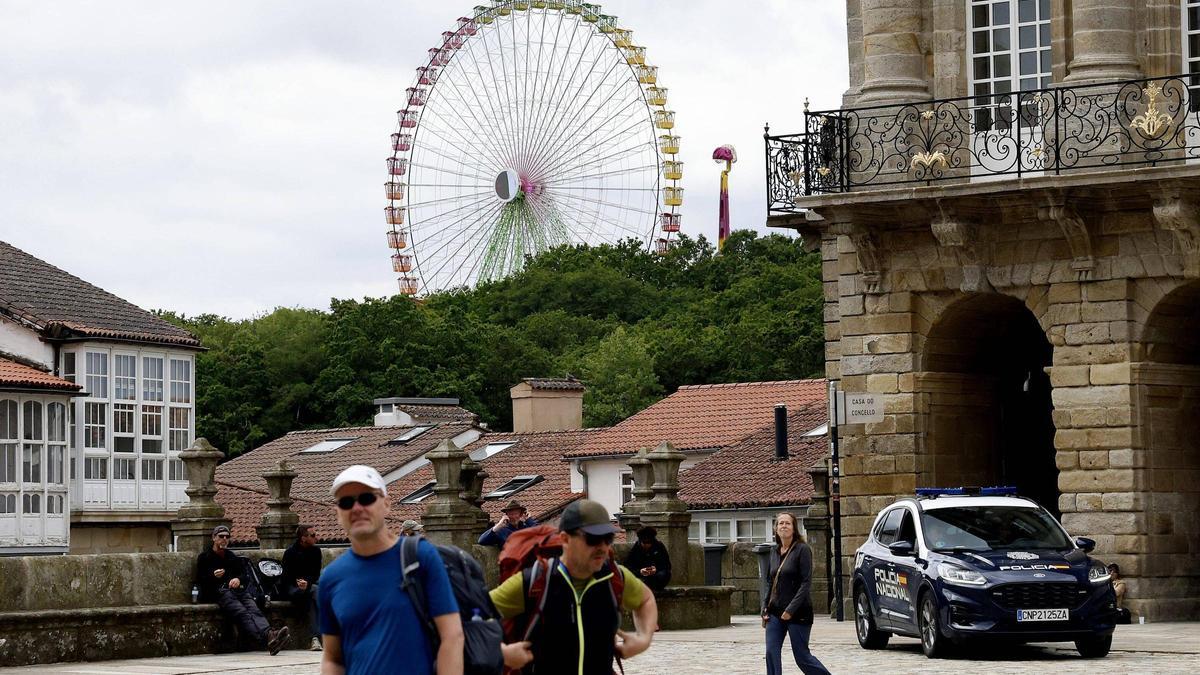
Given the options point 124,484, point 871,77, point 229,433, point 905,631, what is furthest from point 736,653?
point 229,433

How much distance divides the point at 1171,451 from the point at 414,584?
2076cm

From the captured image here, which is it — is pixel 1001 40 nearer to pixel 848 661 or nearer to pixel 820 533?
pixel 820 533

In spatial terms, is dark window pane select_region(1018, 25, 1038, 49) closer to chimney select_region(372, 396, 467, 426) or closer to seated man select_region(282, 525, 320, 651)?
seated man select_region(282, 525, 320, 651)

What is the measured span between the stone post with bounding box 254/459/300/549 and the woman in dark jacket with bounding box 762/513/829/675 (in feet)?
62.1

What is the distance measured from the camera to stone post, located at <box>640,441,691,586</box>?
2928 cm

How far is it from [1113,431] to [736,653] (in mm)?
6425

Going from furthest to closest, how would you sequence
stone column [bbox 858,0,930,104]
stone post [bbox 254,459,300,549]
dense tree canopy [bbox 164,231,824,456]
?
dense tree canopy [bbox 164,231,824,456], stone post [bbox 254,459,300,549], stone column [bbox 858,0,930,104]

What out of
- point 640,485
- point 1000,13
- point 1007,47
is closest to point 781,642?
point 640,485

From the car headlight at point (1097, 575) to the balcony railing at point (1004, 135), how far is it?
6528 millimetres

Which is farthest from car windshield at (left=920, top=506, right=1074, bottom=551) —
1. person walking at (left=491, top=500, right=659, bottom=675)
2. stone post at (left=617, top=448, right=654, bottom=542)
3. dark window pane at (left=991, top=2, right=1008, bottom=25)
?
person walking at (left=491, top=500, right=659, bottom=675)

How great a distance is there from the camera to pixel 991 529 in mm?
22484

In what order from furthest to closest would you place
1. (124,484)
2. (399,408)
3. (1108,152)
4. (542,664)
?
(399,408) → (124,484) → (1108,152) → (542,664)

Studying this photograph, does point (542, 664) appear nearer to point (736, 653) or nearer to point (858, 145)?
point (736, 653)

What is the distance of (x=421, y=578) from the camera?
28.0ft
